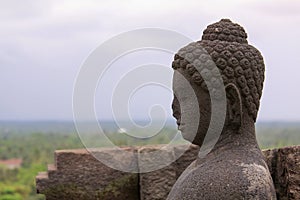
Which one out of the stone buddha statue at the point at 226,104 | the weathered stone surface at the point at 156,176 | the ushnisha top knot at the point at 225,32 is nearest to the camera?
the stone buddha statue at the point at 226,104

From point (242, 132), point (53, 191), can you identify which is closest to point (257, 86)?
point (242, 132)

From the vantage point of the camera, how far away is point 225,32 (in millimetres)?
2951

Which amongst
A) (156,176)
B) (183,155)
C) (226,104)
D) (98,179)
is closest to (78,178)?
(98,179)

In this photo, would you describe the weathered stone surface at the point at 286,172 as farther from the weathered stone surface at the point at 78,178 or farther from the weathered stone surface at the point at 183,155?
the weathered stone surface at the point at 78,178

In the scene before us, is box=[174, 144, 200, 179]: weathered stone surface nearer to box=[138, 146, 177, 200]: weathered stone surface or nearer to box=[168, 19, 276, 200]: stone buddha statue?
box=[138, 146, 177, 200]: weathered stone surface

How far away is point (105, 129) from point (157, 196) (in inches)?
37.0

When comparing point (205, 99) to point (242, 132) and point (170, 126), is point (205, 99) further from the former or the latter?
point (170, 126)

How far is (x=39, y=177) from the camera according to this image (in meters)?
4.24

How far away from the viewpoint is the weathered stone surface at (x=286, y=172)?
2955 millimetres

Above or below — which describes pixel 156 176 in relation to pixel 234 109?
below

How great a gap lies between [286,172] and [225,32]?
77 centimetres

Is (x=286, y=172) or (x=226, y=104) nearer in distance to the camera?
(x=226, y=104)

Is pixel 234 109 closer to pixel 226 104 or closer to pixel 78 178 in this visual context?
pixel 226 104

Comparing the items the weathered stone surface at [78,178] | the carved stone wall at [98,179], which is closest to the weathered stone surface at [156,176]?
the carved stone wall at [98,179]
